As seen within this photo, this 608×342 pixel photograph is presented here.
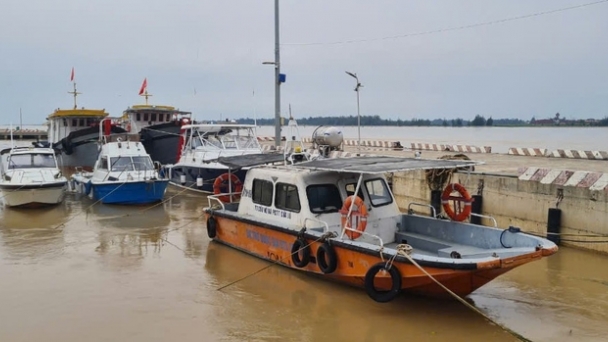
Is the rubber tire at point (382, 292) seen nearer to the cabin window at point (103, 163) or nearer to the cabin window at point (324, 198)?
the cabin window at point (324, 198)

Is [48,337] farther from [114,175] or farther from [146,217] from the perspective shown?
[114,175]

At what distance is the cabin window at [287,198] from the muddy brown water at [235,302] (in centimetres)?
117

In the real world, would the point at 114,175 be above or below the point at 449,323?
above

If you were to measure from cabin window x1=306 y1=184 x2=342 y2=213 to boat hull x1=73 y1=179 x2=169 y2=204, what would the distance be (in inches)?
380

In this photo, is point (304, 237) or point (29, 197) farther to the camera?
point (29, 197)

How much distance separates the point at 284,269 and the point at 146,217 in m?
7.55

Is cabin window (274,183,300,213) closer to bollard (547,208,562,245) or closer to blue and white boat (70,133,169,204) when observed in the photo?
bollard (547,208,562,245)

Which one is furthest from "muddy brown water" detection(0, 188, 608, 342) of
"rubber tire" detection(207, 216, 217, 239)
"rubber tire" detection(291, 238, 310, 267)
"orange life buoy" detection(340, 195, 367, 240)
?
"orange life buoy" detection(340, 195, 367, 240)

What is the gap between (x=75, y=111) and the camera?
30.6 meters

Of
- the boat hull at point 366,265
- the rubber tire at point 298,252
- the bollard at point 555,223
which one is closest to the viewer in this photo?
the boat hull at point 366,265

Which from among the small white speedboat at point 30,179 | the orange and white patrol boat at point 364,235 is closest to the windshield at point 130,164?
the small white speedboat at point 30,179

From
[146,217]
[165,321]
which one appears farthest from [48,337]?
[146,217]

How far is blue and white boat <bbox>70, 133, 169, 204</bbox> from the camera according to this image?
57.6 feet

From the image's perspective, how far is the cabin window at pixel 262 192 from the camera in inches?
412
